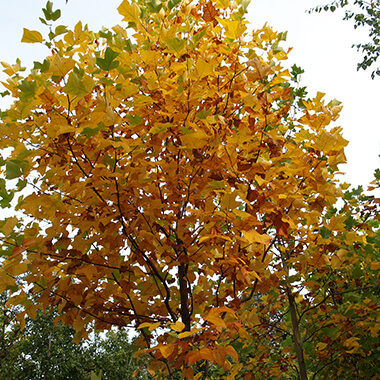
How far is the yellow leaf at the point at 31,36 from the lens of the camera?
1591 millimetres

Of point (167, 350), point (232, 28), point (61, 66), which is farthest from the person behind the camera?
point (232, 28)

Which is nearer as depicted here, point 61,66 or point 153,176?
point 61,66

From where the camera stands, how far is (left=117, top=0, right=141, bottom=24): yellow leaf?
1698 mm

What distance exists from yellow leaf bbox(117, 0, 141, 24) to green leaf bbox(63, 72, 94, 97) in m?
0.68

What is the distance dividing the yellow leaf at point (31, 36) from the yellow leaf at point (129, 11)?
0.44 meters

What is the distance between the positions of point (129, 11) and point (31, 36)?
20.4 inches

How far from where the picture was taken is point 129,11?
1.73m

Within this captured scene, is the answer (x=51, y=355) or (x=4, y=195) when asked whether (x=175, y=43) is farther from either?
(x=51, y=355)

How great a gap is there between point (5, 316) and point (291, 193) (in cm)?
1318

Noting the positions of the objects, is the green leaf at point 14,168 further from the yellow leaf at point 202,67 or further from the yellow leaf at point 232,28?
the yellow leaf at point 232,28

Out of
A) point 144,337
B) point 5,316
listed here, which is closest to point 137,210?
point 144,337

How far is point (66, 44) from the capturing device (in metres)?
1.84

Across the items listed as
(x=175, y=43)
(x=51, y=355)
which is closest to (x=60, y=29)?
(x=175, y=43)

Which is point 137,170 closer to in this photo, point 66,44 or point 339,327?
point 66,44
